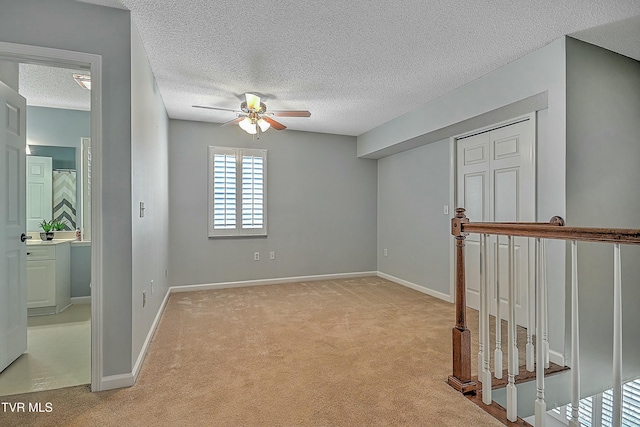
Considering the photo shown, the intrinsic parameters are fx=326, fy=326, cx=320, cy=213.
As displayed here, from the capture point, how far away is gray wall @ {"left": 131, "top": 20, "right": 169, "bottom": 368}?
2.34 meters

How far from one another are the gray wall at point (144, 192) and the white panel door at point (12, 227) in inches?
36.2

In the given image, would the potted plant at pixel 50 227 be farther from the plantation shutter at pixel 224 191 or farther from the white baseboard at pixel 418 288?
the white baseboard at pixel 418 288

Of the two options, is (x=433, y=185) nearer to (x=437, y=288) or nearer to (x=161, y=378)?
(x=437, y=288)

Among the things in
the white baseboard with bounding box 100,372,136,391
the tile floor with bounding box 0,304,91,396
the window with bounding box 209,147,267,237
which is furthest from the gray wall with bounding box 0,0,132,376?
the window with bounding box 209,147,267,237

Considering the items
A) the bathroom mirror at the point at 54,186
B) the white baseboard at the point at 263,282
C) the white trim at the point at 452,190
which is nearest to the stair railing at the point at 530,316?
the white trim at the point at 452,190

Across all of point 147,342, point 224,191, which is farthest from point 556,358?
point 224,191

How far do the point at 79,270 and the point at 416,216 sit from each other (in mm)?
4734

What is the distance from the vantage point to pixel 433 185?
461cm

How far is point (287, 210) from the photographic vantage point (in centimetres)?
541

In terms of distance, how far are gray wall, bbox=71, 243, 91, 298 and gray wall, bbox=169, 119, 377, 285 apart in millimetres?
1040

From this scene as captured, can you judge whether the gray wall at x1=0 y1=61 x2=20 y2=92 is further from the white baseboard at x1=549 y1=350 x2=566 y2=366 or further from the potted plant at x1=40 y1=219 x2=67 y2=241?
the white baseboard at x1=549 y1=350 x2=566 y2=366

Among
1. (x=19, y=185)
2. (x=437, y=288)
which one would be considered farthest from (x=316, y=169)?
(x=19, y=185)

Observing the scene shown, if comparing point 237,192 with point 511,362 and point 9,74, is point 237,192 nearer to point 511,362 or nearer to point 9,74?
point 9,74

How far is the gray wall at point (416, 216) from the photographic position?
4.45 metres
